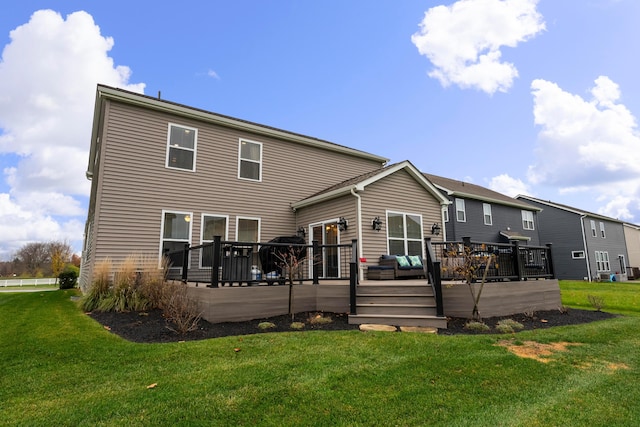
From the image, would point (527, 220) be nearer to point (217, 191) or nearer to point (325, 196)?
point (325, 196)

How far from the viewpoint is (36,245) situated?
4062 cm

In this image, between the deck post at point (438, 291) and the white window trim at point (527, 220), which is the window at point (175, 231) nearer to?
the deck post at point (438, 291)

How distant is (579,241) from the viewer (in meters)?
25.3

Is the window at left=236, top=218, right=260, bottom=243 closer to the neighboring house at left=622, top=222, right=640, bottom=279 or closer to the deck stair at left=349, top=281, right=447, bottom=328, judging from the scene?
the deck stair at left=349, top=281, right=447, bottom=328

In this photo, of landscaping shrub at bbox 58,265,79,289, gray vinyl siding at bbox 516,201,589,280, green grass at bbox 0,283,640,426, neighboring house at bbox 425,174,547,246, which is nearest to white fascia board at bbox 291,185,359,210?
green grass at bbox 0,283,640,426

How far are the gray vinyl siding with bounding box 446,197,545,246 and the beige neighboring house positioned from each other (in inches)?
361

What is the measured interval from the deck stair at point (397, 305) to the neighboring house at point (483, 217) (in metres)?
13.1

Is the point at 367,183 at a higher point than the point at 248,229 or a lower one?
higher

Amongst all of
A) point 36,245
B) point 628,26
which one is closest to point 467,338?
point 628,26

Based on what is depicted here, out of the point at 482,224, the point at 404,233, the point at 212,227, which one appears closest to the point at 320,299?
the point at 404,233

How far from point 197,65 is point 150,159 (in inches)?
292

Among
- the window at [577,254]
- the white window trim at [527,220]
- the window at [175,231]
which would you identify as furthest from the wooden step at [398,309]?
the window at [577,254]

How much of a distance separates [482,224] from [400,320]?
17.5 m

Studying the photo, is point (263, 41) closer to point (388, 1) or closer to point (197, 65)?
point (197, 65)
